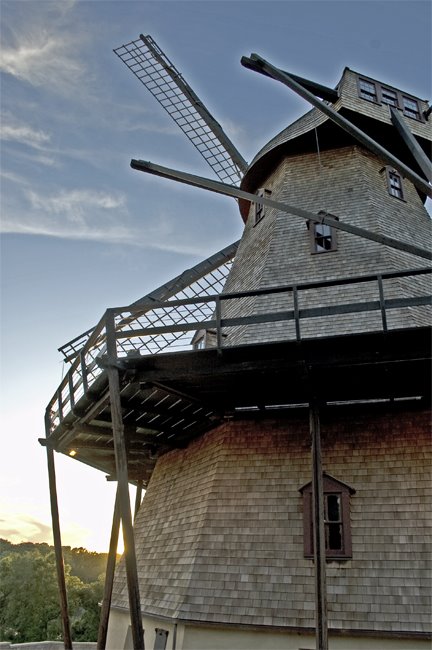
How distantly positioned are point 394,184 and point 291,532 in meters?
8.17

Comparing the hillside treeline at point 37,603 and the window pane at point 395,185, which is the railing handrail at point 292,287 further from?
the hillside treeline at point 37,603

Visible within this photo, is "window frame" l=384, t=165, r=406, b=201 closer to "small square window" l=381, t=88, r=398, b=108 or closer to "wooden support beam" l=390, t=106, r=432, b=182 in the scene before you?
"small square window" l=381, t=88, r=398, b=108

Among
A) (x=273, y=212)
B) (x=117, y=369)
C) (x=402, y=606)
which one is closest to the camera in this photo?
(x=402, y=606)

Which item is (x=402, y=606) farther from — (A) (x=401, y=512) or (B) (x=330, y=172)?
(B) (x=330, y=172)

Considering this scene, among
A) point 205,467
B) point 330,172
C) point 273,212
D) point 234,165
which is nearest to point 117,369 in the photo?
point 205,467

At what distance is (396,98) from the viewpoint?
12742mm

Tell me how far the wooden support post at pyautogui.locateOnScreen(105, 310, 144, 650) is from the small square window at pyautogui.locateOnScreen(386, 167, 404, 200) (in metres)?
7.50

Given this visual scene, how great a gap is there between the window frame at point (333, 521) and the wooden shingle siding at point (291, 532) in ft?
0.30

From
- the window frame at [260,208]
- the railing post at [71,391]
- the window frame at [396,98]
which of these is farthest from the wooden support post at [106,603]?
the window frame at [396,98]

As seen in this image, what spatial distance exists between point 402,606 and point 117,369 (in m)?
5.04

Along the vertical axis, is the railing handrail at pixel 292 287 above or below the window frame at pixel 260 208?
below

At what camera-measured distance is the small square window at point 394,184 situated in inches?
470

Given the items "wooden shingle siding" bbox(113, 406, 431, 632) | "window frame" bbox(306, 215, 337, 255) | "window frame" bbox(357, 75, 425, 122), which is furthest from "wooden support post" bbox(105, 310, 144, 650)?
"window frame" bbox(357, 75, 425, 122)

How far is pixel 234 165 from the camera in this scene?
17406 mm
